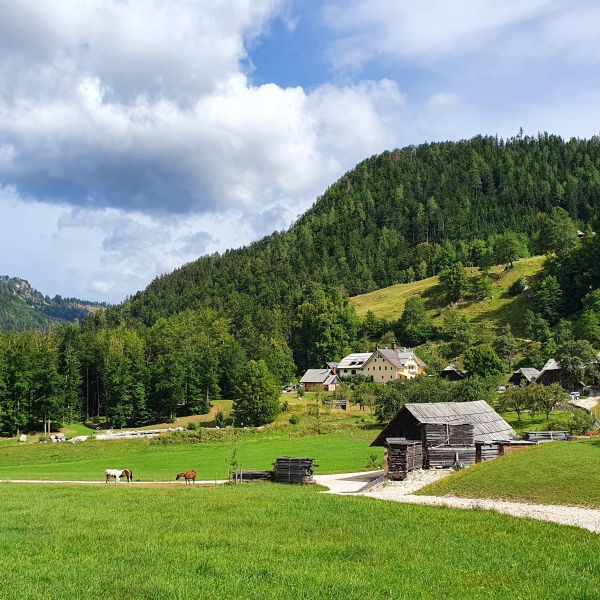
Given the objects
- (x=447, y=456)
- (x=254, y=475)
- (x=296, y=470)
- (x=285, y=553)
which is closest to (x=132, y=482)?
(x=254, y=475)

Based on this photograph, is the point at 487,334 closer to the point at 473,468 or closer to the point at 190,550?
the point at 473,468

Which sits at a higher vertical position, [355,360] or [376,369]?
[355,360]

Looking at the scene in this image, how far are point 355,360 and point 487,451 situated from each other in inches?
4058

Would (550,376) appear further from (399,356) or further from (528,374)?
(399,356)

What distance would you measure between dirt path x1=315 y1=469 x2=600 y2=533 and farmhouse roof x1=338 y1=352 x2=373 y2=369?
315 feet

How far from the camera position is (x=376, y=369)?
138125 millimetres

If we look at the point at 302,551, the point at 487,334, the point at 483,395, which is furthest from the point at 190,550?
the point at 487,334

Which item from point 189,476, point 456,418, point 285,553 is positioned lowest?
point 189,476

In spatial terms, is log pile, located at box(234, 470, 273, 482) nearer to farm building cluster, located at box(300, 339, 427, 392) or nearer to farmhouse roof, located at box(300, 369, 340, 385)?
farm building cluster, located at box(300, 339, 427, 392)

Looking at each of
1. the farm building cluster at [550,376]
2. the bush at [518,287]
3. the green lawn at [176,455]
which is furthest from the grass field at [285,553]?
the bush at [518,287]

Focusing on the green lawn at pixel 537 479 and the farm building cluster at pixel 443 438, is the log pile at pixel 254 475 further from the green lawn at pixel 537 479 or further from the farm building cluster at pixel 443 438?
the green lawn at pixel 537 479

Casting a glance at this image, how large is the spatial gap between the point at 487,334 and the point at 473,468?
4286 inches

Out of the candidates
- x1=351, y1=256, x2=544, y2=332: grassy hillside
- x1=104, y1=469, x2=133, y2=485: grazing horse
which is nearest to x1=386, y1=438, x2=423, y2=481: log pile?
x1=104, y1=469, x2=133, y2=485: grazing horse

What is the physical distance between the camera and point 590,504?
26906 mm
